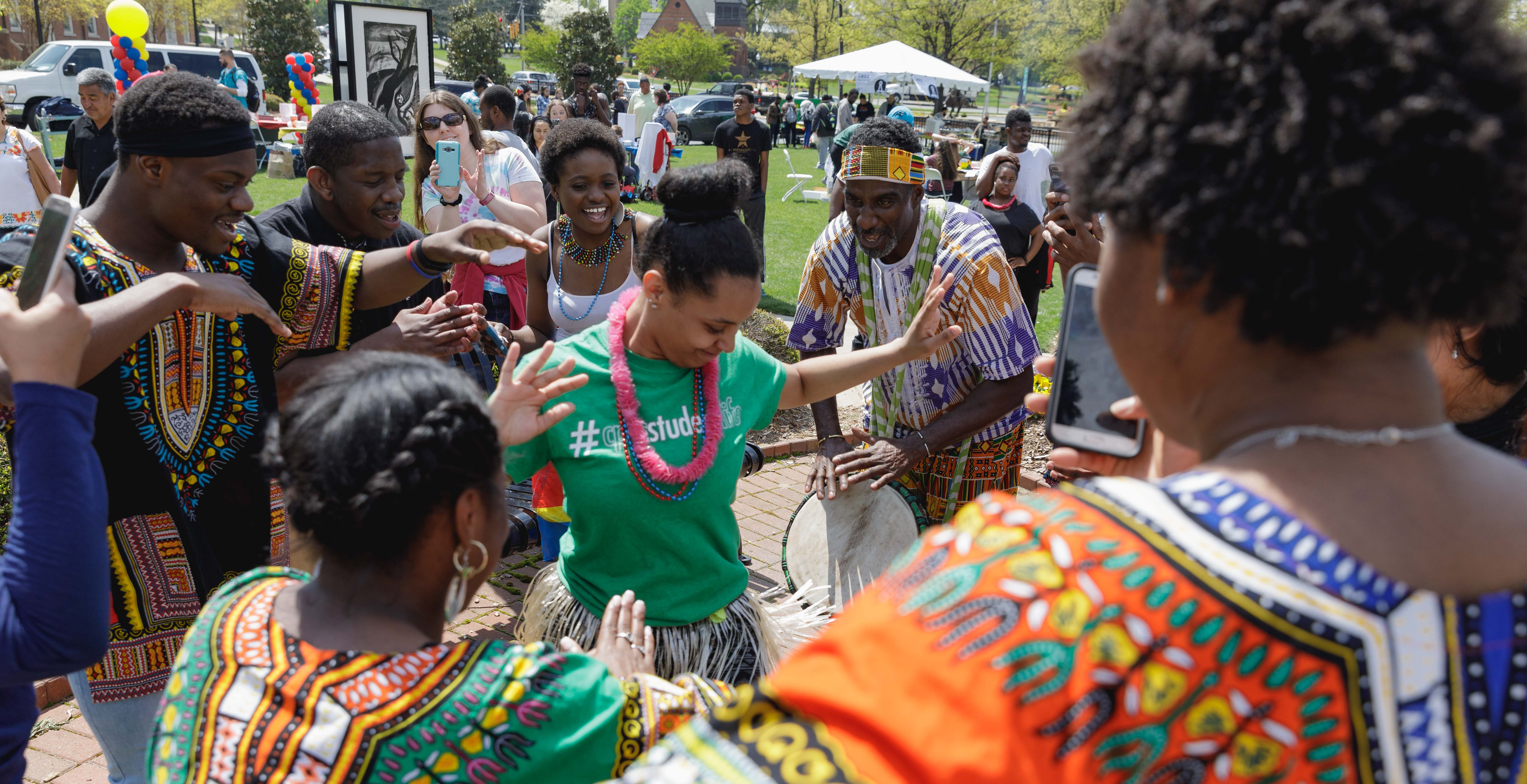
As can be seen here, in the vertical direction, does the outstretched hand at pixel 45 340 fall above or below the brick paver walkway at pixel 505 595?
above

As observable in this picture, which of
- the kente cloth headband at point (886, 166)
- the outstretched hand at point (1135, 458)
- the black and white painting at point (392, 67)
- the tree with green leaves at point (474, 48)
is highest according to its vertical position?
the tree with green leaves at point (474, 48)

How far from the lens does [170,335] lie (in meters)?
2.58

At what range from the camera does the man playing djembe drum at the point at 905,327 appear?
345 centimetres

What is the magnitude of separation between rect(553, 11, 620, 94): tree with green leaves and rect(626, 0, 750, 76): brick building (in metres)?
49.4

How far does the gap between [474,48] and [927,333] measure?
1451 inches

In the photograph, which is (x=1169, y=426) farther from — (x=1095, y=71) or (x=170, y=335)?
(x=170, y=335)

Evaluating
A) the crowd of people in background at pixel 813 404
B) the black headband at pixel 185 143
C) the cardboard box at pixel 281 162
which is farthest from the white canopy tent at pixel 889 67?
the black headband at pixel 185 143

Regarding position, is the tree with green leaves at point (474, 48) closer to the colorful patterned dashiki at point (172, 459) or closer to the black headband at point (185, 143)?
the black headband at point (185, 143)

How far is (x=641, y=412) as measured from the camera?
2.60 metres

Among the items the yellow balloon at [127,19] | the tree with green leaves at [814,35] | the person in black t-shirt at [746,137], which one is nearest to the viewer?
the yellow balloon at [127,19]

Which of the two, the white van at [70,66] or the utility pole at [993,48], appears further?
the utility pole at [993,48]

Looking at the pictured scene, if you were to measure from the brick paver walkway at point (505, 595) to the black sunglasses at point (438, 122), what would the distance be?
285cm

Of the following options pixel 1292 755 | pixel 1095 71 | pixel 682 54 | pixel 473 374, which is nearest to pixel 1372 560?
pixel 1292 755

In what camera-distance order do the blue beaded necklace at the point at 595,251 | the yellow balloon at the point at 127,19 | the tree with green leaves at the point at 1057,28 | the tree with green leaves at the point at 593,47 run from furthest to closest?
1. the tree with green leaves at the point at 1057,28
2. the tree with green leaves at the point at 593,47
3. the yellow balloon at the point at 127,19
4. the blue beaded necklace at the point at 595,251
